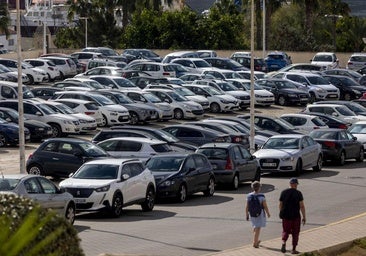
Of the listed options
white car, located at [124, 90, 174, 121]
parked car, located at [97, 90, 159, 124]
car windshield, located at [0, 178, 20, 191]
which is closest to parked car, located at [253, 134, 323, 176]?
parked car, located at [97, 90, 159, 124]

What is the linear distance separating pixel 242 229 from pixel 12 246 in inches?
664

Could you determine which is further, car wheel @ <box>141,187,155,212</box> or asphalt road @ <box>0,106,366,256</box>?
car wheel @ <box>141,187,155,212</box>

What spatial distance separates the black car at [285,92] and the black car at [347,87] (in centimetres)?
386

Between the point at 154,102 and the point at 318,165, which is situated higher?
the point at 154,102

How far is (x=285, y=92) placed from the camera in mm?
59812

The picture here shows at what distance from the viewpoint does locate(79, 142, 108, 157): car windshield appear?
1275 inches

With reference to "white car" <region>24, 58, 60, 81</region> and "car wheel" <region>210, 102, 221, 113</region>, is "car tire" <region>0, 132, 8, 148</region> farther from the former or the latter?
"white car" <region>24, 58, 60, 81</region>

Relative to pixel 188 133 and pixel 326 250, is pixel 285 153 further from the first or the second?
pixel 326 250

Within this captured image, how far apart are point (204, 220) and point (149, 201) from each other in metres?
2.48

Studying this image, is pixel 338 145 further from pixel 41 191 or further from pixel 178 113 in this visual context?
pixel 41 191

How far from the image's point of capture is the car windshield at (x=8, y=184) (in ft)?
72.3


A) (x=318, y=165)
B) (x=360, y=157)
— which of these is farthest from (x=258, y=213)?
(x=360, y=157)

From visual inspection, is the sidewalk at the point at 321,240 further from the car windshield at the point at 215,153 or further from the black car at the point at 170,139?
the black car at the point at 170,139

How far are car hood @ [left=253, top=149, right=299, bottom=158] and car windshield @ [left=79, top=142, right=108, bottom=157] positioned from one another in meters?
5.95
